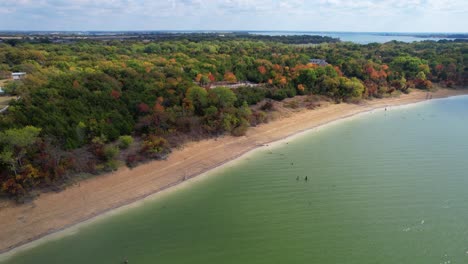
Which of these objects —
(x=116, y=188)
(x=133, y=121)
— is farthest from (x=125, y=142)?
(x=116, y=188)

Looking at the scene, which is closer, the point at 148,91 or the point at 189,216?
the point at 189,216

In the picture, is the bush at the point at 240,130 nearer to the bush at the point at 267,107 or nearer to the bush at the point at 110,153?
the bush at the point at 267,107

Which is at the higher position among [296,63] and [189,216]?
[296,63]

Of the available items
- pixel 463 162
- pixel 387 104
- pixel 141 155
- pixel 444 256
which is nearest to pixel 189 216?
pixel 141 155

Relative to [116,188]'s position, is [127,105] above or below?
above

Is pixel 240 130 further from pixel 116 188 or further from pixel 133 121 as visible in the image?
pixel 116 188

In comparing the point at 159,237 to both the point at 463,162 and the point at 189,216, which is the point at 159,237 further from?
the point at 463,162
